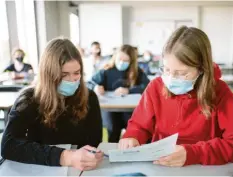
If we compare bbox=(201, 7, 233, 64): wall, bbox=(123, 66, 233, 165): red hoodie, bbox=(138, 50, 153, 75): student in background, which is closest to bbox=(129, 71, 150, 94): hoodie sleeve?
bbox=(123, 66, 233, 165): red hoodie

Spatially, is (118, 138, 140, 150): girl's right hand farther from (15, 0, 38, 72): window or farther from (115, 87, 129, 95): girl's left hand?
(15, 0, 38, 72): window

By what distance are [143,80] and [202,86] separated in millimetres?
2166

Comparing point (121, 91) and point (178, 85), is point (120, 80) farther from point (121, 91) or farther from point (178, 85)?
point (178, 85)

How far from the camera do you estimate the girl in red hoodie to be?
125 centimetres

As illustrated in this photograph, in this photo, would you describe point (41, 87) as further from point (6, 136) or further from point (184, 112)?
point (184, 112)

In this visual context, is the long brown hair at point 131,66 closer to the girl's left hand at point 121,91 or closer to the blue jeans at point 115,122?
the girl's left hand at point 121,91

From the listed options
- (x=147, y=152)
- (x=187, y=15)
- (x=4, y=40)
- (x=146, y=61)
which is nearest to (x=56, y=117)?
(x=147, y=152)

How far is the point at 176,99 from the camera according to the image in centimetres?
140

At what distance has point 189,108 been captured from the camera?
4.47 feet

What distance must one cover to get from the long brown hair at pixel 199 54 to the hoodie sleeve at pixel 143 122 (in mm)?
242

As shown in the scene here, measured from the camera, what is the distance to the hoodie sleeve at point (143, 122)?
1.42 m

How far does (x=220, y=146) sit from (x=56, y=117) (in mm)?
811

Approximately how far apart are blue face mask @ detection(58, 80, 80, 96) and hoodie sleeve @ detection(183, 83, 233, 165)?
630 mm

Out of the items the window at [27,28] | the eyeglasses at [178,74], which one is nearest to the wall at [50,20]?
the window at [27,28]
